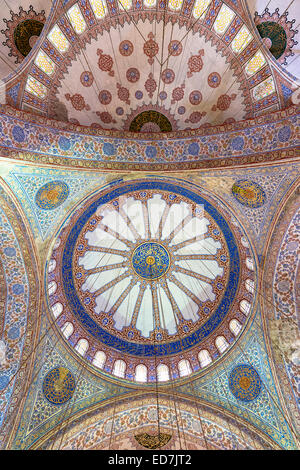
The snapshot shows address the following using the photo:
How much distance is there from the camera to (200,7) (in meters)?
6.14

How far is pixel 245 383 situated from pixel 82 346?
5.01 meters

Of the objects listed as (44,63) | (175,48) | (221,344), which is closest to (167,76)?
(175,48)

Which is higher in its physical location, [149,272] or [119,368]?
[149,272]

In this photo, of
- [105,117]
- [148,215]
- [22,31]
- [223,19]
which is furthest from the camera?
[148,215]

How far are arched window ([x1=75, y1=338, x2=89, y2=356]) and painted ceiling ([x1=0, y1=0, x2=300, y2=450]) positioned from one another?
6 cm

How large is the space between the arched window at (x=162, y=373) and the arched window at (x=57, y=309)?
376 cm

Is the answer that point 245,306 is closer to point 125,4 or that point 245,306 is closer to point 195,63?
→ point 195,63

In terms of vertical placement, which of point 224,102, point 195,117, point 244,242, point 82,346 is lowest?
point 82,346

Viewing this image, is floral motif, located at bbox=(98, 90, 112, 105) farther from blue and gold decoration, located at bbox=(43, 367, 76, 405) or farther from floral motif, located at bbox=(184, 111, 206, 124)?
blue and gold decoration, located at bbox=(43, 367, 76, 405)

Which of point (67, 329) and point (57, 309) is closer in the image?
point (57, 309)

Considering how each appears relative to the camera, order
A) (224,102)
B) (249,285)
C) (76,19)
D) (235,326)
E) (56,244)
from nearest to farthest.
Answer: (76,19)
(224,102)
(56,244)
(249,285)
(235,326)

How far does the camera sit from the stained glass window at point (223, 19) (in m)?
5.98

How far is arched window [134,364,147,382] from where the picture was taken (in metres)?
9.46

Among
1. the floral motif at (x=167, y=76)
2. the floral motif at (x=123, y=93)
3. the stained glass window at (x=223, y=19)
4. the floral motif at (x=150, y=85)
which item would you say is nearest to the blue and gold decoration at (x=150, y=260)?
the floral motif at (x=123, y=93)
